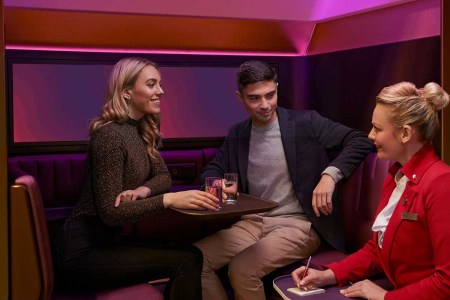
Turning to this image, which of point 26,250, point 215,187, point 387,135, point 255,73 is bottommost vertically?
point 26,250

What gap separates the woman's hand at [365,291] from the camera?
2066 mm

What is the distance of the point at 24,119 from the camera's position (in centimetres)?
360

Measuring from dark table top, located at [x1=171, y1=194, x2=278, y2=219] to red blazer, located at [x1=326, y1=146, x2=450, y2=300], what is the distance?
0.52 m

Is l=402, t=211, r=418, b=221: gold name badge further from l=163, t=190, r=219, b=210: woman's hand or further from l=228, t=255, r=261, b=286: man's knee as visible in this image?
l=228, t=255, r=261, b=286: man's knee

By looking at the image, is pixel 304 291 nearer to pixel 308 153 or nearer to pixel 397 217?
pixel 397 217

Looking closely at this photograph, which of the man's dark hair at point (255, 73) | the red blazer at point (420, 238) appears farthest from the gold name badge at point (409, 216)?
the man's dark hair at point (255, 73)

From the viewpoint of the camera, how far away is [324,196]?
10.2 ft

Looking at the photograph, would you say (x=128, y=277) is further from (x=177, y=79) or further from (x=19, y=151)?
(x=177, y=79)

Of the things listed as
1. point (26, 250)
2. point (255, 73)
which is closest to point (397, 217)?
point (255, 73)

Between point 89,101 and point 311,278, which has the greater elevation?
point 89,101

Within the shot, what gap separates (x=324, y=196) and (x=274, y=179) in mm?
400

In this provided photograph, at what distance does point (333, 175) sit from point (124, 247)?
3.72 ft

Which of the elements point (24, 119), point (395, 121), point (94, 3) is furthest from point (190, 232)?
point (395, 121)

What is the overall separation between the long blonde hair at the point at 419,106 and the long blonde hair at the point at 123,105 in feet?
4.27
